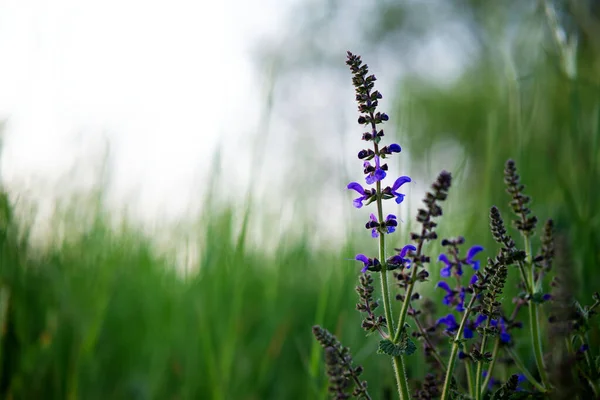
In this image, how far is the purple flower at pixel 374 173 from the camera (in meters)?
0.80

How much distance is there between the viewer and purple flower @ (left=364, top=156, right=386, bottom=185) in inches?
31.5

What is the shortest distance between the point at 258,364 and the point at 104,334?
2.09 feet

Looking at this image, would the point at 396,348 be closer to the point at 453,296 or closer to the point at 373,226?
the point at 373,226

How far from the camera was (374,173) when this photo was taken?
81 cm

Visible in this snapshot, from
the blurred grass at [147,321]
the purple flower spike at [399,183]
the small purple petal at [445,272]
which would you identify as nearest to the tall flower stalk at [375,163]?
the purple flower spike at [399,183]

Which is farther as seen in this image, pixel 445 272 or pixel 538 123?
pixel 538 123

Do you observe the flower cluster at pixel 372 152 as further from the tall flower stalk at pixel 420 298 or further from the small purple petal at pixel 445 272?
the small purple petal at pixel 445 272

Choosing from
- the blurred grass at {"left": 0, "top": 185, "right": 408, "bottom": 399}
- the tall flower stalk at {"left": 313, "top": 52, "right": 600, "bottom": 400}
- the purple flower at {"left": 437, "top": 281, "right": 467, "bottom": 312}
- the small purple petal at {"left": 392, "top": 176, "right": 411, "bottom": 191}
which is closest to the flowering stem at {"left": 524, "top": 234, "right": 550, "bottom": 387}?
the tall flower stalk at {"left": 313, "top": 52, "right": 600, "bottom": 400}

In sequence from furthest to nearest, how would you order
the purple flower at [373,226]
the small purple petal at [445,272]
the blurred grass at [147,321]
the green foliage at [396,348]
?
1. the blurred grass at [147,321]
2. the small purple petal at [445,272]
3. the purple flower at [373,226]
4. the green foliage at [396,348]

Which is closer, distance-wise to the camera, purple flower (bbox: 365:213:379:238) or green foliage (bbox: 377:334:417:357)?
green foliage (bbox: 377:334:417:357)

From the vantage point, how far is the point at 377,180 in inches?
31.5

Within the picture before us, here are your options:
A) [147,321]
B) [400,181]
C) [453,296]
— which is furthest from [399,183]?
[147,321]

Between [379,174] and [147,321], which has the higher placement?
[379,174]

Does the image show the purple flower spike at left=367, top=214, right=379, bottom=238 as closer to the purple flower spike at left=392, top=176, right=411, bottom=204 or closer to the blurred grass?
the purple flower spike at left=392, top=176, right=411, bottom=204
